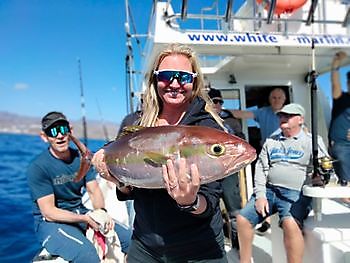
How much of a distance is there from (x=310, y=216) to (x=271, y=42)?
247 cm

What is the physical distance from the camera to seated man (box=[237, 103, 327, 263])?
10.2 ft

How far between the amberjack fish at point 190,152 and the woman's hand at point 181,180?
25 millimetres

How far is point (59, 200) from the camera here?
3.32 meters

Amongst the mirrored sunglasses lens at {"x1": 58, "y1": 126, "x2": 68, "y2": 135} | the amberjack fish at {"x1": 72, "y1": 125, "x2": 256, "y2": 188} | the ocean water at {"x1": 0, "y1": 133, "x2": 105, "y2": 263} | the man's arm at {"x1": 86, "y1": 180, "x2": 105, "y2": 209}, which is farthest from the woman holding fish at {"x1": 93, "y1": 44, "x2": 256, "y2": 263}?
the ocean water at {"x1": 0, "y1": 133, "x2": 105, "y2": 263}

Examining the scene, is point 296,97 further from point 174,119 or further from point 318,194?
point 174,119

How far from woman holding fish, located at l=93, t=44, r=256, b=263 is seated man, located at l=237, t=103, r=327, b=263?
1.59 m

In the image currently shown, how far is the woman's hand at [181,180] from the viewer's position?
127cm

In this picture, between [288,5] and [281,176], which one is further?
[288,5]

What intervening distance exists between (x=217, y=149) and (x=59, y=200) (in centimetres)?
247

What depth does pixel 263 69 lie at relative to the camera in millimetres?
6070

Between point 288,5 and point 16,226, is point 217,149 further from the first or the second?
point 16,226

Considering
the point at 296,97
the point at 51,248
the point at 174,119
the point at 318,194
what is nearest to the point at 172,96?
the point at 174,119

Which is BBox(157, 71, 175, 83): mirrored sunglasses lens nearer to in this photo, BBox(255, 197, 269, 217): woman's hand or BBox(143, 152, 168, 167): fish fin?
BBox(143, 152, 168, 167): fish fin

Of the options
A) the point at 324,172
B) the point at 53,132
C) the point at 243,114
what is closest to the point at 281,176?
the point at 324,172
